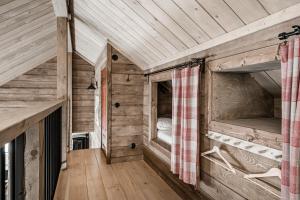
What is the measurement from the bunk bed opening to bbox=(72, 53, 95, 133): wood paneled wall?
4969mm

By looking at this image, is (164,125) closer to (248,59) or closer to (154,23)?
(154,23)

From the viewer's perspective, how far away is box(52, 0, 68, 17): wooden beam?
2.70 metres

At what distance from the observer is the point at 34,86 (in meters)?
5.44

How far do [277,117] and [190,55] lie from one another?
43.7 inches

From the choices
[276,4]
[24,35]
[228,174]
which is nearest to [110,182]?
[228,174]

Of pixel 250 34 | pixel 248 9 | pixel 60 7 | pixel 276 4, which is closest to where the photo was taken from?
pixel 276 4

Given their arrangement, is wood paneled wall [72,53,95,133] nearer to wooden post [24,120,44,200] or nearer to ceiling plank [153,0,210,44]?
ceiling plank [153,0,210,44]

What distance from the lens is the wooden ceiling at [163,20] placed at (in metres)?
1.35

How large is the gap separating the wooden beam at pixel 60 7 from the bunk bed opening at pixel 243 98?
230 centimetres

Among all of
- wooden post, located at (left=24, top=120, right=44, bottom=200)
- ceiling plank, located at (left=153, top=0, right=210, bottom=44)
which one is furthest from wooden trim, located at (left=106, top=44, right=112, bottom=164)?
wooden post, located at (left=24, top=120, right=44, bottom=200)

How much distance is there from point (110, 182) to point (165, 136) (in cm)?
108

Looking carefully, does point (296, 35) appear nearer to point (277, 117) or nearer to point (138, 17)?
point (277, 117)

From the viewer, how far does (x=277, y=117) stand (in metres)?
2.04

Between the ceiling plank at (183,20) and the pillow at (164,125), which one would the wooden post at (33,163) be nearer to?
the ceiling plank at (183,20)
